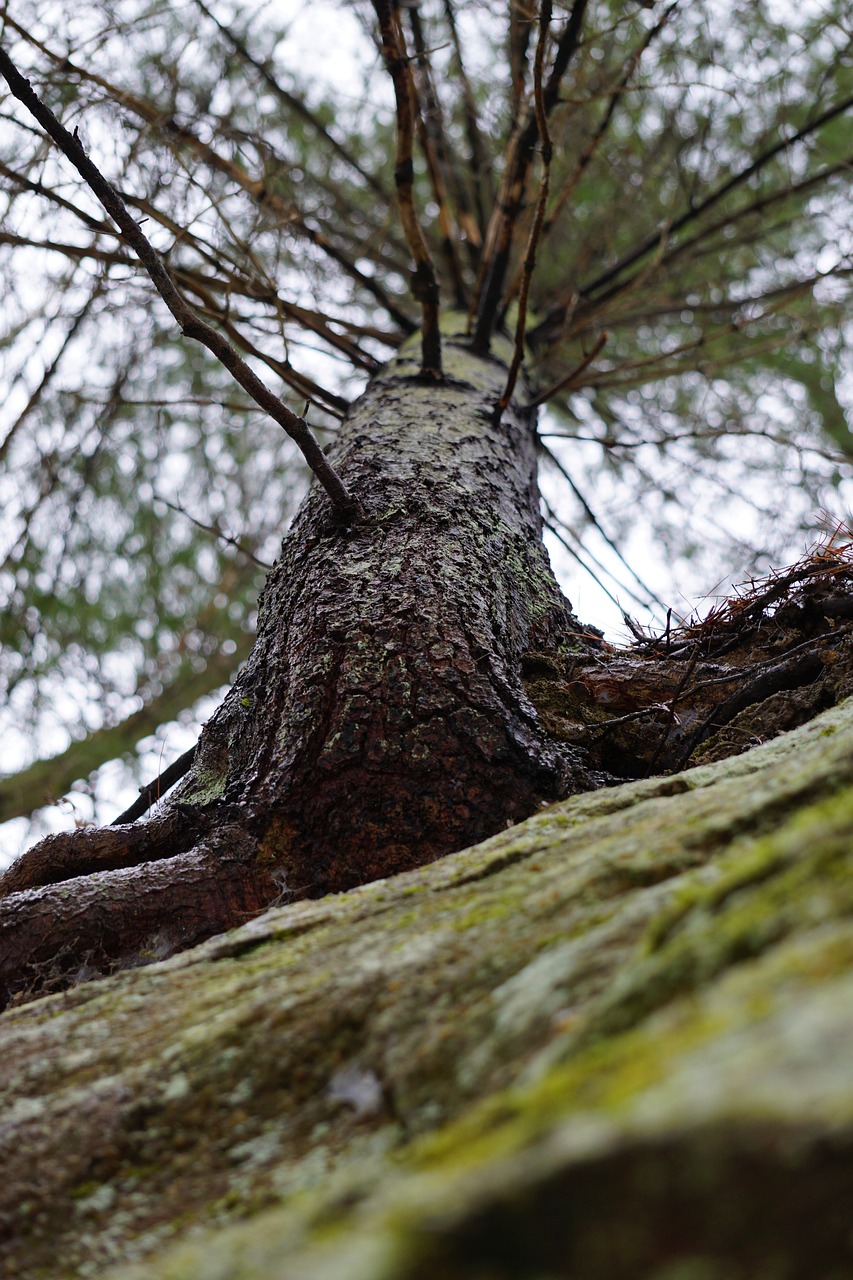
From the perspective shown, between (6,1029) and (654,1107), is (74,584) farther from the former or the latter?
(654,1107)

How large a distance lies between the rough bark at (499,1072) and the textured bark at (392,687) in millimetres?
234

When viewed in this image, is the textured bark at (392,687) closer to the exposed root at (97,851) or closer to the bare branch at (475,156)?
the exposed root at (97,851)

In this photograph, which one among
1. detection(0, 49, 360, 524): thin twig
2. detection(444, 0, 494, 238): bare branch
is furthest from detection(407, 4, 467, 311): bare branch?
detection(0, 49, 360, 524): thin twig

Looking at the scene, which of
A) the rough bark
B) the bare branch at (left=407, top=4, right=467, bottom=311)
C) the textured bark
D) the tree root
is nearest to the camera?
the rough bark

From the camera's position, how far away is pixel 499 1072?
0.54 metres

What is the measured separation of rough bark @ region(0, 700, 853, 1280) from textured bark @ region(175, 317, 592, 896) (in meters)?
0.23

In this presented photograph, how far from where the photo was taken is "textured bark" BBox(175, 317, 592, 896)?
1.25 meters

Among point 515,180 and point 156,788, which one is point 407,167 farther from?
point 156,788

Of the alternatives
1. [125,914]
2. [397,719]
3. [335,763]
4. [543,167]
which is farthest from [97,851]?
[543,167]

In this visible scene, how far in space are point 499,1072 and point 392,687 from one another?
82cm

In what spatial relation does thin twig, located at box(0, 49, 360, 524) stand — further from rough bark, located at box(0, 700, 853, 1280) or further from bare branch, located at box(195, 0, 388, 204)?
bare branch, located at box(195, 0, 388, 204)

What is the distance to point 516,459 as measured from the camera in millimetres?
2191

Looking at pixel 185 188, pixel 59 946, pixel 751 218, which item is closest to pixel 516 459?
pixel 185 188

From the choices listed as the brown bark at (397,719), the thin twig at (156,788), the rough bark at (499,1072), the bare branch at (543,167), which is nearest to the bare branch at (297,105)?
the bare branch at (543,167)
